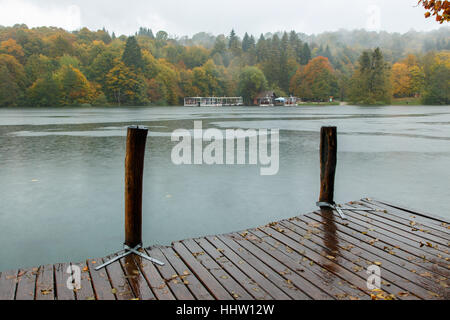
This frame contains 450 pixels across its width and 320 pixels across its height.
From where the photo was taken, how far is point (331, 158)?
6258 mm

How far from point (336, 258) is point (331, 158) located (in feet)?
7.56

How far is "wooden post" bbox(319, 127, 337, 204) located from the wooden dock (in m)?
0.96

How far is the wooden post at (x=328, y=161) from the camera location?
621 centimetres

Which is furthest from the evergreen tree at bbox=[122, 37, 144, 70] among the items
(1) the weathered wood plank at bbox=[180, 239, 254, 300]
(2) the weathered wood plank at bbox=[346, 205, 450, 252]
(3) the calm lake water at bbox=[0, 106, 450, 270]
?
(1) the weathered wood plank at bbox=[180, 239, 254, 300]

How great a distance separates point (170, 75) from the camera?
372 ft

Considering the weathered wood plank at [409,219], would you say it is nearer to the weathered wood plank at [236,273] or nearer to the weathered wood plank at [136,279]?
the weathered wood plank at [236,273]

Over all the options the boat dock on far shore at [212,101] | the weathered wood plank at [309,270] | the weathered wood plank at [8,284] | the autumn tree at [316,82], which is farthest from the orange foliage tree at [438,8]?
the autumn tree at [316,82]

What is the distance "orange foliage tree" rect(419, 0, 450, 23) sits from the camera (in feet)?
13.9

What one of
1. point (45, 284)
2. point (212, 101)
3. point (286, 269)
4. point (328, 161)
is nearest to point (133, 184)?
point (45, 284)

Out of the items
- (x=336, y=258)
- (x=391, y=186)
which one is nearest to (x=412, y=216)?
(x=336, y=258)

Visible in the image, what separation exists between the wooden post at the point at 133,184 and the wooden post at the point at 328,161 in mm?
3169

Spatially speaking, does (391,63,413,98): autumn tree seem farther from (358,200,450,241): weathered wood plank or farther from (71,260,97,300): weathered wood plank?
(71,260,97,300): weathered wood plank

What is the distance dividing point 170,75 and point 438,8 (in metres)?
113

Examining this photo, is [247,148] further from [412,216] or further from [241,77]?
[241,77]
